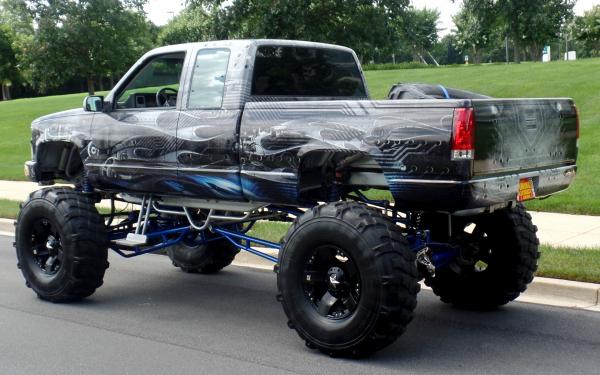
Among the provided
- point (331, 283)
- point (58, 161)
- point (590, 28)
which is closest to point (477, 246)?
point (331, 283)

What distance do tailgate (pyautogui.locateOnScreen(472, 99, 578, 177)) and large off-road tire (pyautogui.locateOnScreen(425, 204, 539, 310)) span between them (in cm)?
68

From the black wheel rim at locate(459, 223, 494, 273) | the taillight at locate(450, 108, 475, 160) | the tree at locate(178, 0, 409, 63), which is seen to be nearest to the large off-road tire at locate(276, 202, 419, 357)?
the taillight at locate(450, 108, 475, 160)

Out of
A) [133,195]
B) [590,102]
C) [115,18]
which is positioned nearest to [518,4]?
[115,18]

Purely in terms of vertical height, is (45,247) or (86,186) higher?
(86,186)

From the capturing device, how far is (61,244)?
7152 mm

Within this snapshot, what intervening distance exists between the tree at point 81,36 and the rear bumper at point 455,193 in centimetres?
3587

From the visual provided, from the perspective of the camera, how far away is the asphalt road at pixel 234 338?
214 inches

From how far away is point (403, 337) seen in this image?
240 inches

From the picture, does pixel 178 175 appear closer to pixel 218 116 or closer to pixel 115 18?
pixel 218 116

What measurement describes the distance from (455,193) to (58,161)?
4.49 metres

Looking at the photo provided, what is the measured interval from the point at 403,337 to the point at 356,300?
2.63ft

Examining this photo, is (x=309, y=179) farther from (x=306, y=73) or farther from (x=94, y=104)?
(x=94, y=104)

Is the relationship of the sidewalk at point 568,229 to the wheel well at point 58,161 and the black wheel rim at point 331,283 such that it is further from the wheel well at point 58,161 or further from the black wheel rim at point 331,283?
the wheel well at point 58,161

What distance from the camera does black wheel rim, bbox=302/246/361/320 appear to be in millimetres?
5523
